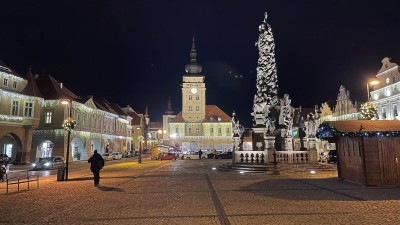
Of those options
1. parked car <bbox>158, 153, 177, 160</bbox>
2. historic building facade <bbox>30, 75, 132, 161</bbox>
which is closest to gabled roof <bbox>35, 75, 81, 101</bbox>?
historic building facade <bbox>30, 75, 132, 161</bbox>

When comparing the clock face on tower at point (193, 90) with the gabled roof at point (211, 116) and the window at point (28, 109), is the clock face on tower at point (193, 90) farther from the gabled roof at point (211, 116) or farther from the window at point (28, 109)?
the window at point (28, 109)

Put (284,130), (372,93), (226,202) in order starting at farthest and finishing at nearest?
(372,93) → (284,130) → (226,202)

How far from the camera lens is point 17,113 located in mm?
39625

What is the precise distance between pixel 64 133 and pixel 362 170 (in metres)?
40.2

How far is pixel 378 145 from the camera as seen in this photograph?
48.9ft

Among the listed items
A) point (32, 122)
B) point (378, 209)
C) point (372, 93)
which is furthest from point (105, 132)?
point (378, 209)

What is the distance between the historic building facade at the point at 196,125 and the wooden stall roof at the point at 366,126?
248 ft

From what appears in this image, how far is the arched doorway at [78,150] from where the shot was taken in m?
50.6

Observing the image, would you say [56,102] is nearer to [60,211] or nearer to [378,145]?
[60,211]

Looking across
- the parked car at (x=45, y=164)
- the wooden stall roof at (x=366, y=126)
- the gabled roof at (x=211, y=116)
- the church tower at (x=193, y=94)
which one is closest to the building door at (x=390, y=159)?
the wooden stall roof at (x=366, y=126)

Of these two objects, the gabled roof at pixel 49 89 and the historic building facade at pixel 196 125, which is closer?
the gabled roof at pixel 49 89

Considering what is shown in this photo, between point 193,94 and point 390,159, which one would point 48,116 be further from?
point 193,94

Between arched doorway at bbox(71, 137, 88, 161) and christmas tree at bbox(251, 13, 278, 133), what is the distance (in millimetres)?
32710

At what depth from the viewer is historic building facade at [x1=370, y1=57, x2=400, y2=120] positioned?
1901 inches
